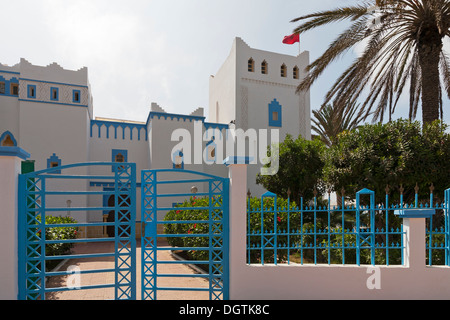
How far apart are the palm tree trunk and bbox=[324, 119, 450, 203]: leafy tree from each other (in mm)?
570

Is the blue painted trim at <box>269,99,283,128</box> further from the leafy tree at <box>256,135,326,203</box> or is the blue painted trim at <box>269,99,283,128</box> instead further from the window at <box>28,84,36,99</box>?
the window at <box>28,84,36,99</box>

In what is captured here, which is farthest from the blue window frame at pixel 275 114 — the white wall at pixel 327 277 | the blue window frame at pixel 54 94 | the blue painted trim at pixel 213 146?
the white wall at pixel 327 277

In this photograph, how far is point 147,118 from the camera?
17672 mm

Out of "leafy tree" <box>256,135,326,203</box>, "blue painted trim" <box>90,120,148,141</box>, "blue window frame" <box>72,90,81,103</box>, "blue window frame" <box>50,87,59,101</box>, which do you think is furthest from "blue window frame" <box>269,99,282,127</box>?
"blue window frame" <box>50,87,59,101</box>

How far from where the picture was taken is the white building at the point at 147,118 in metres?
14.8

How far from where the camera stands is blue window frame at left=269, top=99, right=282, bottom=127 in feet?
61.7

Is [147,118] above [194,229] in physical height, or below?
above

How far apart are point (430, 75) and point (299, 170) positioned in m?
5.83

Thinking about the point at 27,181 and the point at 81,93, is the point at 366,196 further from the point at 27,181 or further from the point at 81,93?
the point at 81,93

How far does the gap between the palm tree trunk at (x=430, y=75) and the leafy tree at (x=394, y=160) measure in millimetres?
570

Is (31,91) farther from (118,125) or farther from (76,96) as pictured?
(118,125)

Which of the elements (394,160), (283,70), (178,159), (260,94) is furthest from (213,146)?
(394,160)
